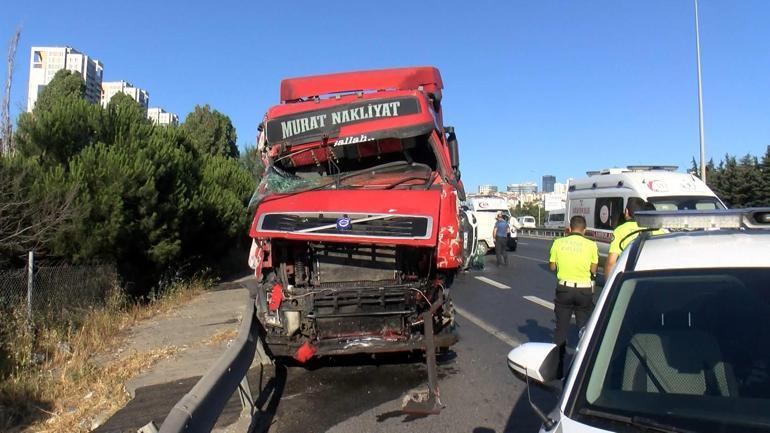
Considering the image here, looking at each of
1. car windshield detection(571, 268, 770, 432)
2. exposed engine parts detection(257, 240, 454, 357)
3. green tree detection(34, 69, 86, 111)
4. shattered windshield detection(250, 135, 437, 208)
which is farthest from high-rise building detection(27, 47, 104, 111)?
car windshield detection(571, 268, 770, 432)

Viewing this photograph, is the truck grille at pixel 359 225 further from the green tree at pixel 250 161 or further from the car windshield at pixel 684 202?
the green tree at pixel 250 161

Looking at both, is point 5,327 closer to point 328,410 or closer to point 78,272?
point 78,272

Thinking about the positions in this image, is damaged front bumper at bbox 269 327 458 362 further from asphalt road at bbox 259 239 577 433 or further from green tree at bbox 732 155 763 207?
green tree at bbox 732 155 763 207

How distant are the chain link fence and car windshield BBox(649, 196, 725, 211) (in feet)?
37.8

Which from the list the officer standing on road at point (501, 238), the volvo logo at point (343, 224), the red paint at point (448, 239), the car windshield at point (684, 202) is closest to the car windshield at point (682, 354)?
the red paint at point (448, 239)

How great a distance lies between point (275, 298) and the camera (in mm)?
6613

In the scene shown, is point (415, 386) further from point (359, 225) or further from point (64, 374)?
point (64, 374)

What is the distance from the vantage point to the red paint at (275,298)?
6.60 m

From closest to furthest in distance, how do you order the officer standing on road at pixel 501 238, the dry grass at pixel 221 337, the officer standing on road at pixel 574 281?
the officer standing on road at pixel 574 281 < the dry grass at pixel 221 337 < the officer standing on road at pixel 501 238

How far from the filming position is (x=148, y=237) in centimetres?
1229

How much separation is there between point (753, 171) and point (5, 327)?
129 feet

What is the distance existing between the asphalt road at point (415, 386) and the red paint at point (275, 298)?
90 cm

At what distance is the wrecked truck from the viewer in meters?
6.31

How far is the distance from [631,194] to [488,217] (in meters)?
11.7
